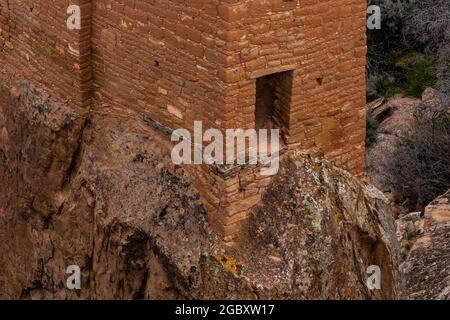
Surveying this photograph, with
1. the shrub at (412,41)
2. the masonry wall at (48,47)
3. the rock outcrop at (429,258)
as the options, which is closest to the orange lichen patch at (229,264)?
the masonry wall at (48,47)

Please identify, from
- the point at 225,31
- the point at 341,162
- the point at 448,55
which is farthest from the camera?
the point at 448,55

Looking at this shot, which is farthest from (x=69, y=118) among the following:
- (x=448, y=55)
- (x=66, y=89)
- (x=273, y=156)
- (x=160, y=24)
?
(x=448, y=55)

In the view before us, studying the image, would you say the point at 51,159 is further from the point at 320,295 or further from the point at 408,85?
the point at 408,85

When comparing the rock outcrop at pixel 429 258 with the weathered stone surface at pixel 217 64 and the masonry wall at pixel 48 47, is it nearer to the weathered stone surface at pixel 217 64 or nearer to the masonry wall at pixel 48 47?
the weathered stone surface at pixel 217 64

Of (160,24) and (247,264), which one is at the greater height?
(160,24)

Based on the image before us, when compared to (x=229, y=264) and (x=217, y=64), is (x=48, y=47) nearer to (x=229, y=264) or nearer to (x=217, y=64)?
(x=217, y=64)

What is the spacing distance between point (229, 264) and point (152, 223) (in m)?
0.86

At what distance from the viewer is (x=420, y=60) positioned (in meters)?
18.0

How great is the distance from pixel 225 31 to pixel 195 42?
0.40m

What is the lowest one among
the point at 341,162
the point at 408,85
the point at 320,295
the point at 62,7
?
the point at 408,85

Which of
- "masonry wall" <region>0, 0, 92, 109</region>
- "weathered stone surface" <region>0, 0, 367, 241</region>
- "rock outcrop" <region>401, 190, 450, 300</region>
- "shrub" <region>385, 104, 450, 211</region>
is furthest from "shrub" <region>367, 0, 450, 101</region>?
"masonry wall" <region>0, 0, 92, 109</region>

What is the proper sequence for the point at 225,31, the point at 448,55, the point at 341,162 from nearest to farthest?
the point at 225,31
the point at 341,162
the point at 448,55

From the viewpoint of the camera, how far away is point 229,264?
6.44m

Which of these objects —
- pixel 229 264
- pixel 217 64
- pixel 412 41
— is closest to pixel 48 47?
pixel 217 64
